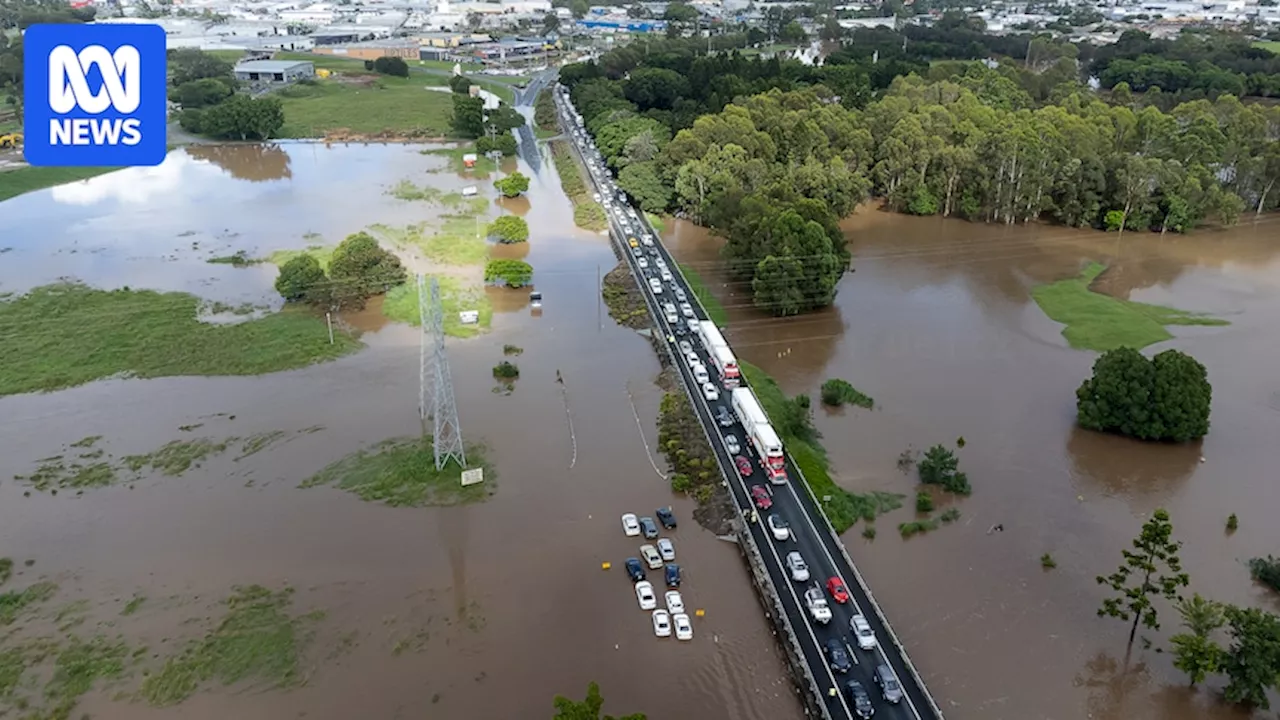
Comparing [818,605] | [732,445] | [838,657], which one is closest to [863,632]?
[838,657]

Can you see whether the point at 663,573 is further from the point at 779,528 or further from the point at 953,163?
the point at 953,163

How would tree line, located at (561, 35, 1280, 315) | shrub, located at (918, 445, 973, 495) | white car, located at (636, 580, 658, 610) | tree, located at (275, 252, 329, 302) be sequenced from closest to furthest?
white car, located at (636, 580, 658, 610) < shrub, located at (918, 445, 973, 495) < tree, located at (275, 252, 329, 302) < tree line, located at (561, 35, 1280, 315)

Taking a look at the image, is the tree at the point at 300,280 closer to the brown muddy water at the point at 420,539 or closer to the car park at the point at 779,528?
the brown muddy water at the point at 420,539

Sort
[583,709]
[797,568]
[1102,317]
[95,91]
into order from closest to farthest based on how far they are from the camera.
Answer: [95,91]
[583,709]
[797,568]
[1102,317]

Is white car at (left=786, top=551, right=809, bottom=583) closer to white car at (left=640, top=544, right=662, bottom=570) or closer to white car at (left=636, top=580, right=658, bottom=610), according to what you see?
white car at (left=640, top=544, right=662, bottom=570)

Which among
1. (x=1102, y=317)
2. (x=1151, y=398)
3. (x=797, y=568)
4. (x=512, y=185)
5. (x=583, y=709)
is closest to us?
(x=583, y=709)

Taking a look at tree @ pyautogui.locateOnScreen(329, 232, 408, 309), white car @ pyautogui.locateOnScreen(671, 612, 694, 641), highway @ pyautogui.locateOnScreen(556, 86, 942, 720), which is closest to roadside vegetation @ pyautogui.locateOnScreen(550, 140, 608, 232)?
tree @ pyautogui.locateOnScreen(329, 232, 408, 309)

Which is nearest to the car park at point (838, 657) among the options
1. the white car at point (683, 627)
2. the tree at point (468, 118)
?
the white car at point (683, 627)
